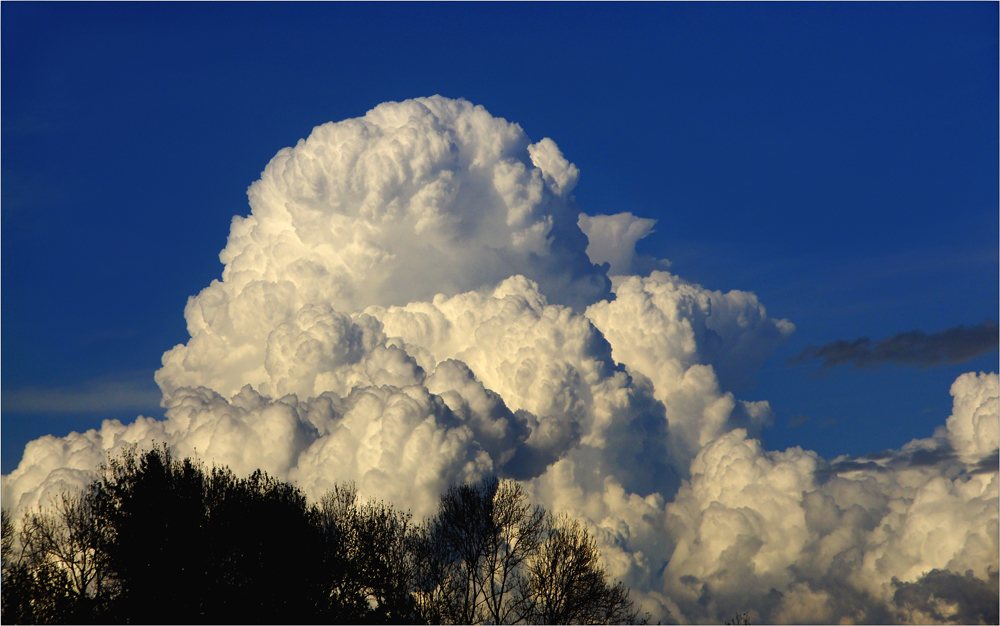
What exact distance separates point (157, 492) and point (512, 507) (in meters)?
25.7

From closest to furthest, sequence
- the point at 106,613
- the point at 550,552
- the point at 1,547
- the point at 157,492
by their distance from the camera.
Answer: the point at 106,613, the point at 157,492, the point at 1,547, the point at 550,552

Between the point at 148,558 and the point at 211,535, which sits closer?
the point at 148,558

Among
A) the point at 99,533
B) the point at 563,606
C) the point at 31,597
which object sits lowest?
the point at 563,606

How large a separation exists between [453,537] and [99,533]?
24.1 meters

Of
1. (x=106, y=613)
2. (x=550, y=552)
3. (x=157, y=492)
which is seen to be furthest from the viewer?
(x=550, y=552)

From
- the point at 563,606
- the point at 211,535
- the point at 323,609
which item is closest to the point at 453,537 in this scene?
the point at 563,606

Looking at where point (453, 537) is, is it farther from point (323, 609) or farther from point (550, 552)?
point (323, 609)

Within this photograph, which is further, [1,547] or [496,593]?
[496,593]

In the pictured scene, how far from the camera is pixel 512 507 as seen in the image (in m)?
66.1

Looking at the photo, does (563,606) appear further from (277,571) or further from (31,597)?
(31,597)

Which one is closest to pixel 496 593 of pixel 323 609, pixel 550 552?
pixel 550 552

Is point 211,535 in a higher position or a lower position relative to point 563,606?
higher

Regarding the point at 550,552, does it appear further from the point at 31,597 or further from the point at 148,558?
the point at 31,597

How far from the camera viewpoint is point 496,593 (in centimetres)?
6319
